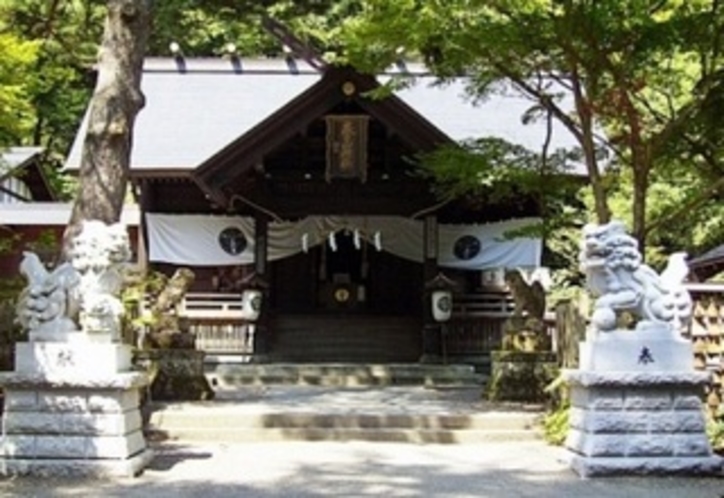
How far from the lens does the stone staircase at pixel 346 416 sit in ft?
33.4

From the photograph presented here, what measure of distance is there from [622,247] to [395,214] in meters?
9.45

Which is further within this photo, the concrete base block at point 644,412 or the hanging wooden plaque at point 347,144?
the hanging wooden plaque at point 347,144

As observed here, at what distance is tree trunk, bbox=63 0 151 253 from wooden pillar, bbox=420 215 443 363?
781 cm

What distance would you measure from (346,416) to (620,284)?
3.78m

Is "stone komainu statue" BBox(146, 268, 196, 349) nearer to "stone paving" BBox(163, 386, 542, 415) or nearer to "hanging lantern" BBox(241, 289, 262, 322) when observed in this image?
"stone paving" BBox(163, 386, 542, 415)

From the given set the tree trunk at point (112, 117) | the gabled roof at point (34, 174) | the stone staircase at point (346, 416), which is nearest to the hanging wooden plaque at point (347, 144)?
the stone staircase at point (346, 416)

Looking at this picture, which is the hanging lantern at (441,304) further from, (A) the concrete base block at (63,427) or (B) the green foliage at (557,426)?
(A) the concrete base block at (63,427)

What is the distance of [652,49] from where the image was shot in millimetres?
10008

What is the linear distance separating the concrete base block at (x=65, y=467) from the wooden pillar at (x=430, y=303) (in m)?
9.34

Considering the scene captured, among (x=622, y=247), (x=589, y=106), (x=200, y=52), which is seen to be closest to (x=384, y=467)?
(x=622, y=247)

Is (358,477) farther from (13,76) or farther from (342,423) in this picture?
(13,76)

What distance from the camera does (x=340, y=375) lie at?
15.6 meters

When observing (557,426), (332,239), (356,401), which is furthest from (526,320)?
(332,239)

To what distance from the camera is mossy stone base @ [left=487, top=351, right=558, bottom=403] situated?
40.8 ft
